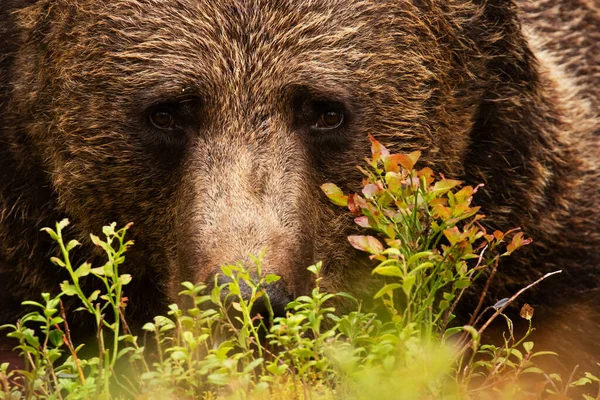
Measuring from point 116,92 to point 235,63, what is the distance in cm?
55

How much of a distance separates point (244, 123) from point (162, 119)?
0.40 m

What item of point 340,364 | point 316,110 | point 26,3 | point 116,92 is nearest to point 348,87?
point 316,110

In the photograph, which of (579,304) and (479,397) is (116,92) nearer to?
(479,397)

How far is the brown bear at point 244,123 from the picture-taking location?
4594 mm

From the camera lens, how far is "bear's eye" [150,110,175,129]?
15.7ft

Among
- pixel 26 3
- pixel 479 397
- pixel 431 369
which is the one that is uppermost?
pixel 26 3

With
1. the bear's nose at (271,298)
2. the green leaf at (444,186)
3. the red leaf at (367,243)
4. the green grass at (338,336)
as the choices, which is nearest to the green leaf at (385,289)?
the green grass at (338,336)

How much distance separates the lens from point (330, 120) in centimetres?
482

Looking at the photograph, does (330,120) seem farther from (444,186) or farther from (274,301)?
(444,186)

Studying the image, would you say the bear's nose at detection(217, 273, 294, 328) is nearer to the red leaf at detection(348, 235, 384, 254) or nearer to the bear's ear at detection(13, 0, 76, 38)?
the red leaf at detection(348, 235, 384, 254)

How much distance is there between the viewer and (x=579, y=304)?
5996mm

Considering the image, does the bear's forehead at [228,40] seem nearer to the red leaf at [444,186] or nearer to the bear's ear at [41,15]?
the bear's ear at [41,15]

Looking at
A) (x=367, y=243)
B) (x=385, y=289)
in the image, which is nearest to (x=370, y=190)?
(x=367, y=243)

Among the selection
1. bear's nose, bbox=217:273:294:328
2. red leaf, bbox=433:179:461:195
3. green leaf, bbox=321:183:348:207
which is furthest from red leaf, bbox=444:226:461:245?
bear's nose, bbox=217:273:294:328
